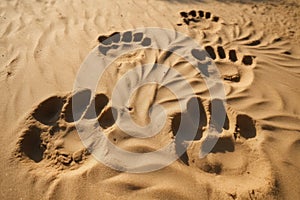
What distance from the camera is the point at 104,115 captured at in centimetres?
239

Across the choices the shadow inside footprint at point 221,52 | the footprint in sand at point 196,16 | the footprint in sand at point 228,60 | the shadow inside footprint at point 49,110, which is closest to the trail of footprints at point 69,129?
the shadow inside footprint at point 49,110

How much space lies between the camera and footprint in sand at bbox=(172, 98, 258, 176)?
2.15 meters

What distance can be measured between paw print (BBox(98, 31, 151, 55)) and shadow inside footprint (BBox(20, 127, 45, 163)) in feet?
4.53

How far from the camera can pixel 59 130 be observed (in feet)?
7.38

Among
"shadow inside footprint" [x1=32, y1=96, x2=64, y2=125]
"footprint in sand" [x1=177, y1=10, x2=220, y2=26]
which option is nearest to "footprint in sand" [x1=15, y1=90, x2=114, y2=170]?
"shadow inside footprint" [x1=32, y1=96, x2=64, y2=125]

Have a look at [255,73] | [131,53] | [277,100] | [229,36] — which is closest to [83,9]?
[131,53]

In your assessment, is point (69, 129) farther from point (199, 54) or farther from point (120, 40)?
point (199, 54)

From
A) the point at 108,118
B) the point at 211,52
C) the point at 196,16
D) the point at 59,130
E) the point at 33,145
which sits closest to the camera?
the point at 33,145

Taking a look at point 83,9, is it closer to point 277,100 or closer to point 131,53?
point 131,53

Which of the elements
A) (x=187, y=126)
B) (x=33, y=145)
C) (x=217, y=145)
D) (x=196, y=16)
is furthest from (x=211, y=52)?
(x=33, y=145)

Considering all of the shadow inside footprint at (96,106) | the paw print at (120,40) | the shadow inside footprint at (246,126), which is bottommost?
the shadow inside footprint at (246,126)

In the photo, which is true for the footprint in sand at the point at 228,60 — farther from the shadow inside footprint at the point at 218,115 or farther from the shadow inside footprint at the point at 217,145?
the shadow inside footprint at the point at 217,145

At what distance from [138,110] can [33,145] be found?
3.25 feet

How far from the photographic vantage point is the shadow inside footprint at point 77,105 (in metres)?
2.36
